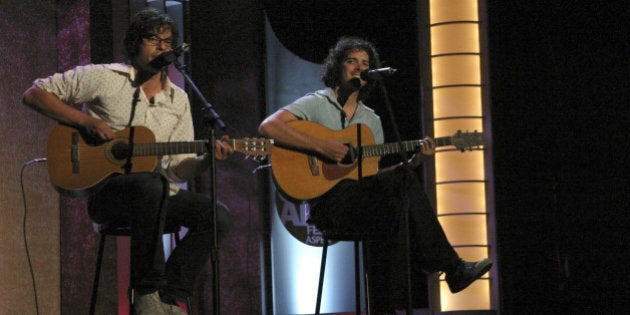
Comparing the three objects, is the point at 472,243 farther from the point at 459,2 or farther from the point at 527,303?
the point at 459,2

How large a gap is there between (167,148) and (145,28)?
56 cm

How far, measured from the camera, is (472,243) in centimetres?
525

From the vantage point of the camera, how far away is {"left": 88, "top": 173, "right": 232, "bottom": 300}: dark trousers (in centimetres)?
309

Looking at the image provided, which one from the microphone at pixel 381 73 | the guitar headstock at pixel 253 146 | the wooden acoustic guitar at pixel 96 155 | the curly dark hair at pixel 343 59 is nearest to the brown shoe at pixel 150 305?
the wooden acoustic guitar at pixel 96 155

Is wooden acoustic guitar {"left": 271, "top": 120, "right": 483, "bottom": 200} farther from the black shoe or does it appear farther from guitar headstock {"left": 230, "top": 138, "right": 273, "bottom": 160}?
the black shoe

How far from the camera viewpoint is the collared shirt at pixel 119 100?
3.45 meters

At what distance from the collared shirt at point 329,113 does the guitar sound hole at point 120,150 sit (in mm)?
946

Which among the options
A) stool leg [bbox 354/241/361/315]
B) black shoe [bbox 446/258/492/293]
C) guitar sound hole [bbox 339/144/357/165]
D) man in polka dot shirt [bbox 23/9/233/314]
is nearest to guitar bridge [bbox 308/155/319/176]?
guitar sound hole [bbox 339/144/357/165]

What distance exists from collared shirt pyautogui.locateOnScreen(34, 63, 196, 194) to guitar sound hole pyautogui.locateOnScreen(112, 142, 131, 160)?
0.55 ft

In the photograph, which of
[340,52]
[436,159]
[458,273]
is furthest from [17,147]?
[436,159]

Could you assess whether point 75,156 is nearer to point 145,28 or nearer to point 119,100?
point 119,100

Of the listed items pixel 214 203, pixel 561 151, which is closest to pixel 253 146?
pixel 214 203

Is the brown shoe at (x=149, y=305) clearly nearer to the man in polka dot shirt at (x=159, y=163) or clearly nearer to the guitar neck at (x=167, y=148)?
the man in polka dot shirt at (x=159, y=163)

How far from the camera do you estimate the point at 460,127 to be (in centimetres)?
530
